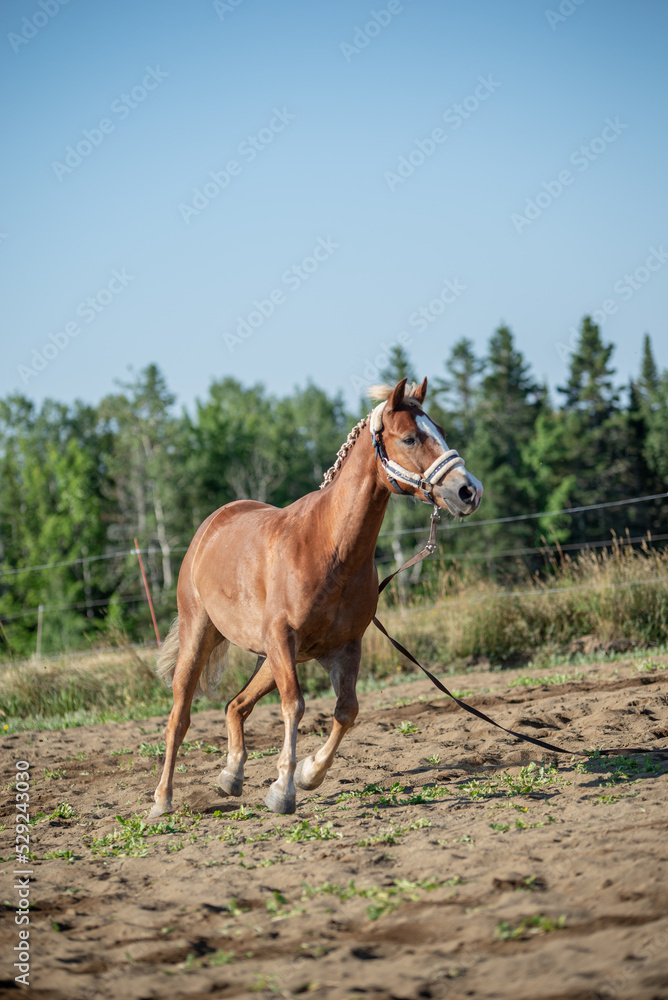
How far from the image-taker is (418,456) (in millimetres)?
4496

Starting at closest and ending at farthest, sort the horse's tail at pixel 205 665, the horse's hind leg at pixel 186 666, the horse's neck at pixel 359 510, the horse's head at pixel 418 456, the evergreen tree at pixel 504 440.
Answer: the horse's head at pixel 418 456
the horse's neck at pixel 359 510
the horse's hind leg at pixel 186 666
the horse's tail at pixel 205 665
the evergreen tree at pixel 504 440

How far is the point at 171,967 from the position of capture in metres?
2.85

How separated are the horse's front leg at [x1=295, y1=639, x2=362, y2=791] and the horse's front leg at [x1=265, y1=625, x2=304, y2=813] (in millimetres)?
243

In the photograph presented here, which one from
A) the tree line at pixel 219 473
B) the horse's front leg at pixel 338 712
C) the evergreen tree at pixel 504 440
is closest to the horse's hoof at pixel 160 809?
the horse's front leg at pixel 338 712

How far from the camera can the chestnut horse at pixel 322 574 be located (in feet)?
14.9

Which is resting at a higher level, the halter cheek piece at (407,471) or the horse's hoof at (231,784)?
the halter cheek piece at (407,471)

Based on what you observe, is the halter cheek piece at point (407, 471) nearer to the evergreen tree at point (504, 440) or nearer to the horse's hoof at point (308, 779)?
the horse's hoof at point (308, 779)

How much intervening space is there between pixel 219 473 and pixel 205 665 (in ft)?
139

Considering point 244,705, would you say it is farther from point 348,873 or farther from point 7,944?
point 7,944

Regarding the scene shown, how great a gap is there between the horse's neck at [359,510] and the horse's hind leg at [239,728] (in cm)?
119

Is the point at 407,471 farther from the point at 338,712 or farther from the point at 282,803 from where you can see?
the point at 282,803

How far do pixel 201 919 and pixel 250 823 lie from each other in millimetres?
1433

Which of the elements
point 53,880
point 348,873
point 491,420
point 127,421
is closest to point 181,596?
point 53,880

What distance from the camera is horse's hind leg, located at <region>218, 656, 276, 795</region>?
17.0 ft
